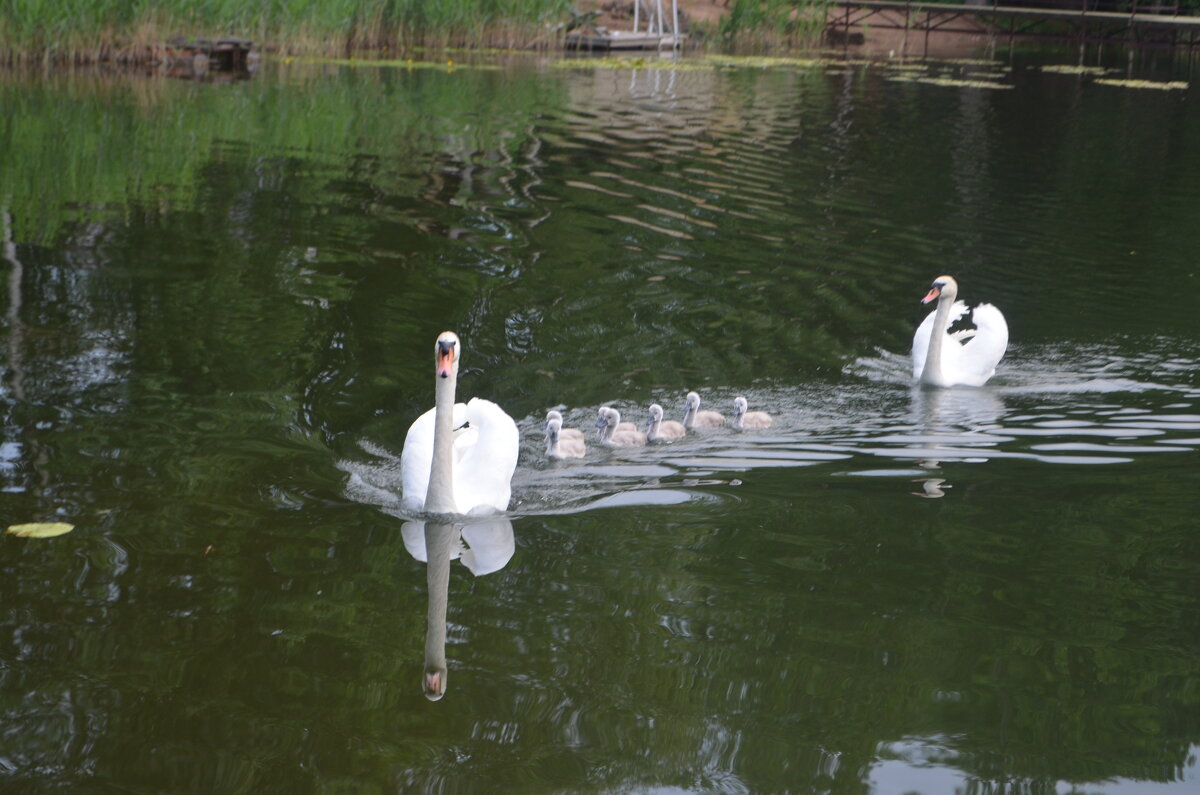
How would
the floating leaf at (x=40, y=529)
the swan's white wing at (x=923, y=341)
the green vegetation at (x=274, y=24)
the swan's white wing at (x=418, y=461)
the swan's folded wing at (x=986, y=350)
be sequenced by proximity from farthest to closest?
the green vegetation at (x=274, y=24) < the swan's white wing at (x=923, y=341) < the swan's folded wing at (x=986, y=350) < the swan's white wing at (x=418, y=461) < the floating leaf at (x=40, y=529)

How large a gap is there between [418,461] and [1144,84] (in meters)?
27.9

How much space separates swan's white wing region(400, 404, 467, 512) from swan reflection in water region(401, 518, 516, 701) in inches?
6.0

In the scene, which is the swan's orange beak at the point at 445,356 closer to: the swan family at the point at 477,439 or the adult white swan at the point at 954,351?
the swan family at the point at 477,439

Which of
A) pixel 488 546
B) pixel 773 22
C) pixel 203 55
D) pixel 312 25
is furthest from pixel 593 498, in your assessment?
pixel 773 22

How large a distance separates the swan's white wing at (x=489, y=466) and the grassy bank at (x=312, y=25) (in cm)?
1766

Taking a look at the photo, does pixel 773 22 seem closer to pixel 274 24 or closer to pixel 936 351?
pixel 274 24

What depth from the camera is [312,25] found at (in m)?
26.2

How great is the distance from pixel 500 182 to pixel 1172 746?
12.2 meters

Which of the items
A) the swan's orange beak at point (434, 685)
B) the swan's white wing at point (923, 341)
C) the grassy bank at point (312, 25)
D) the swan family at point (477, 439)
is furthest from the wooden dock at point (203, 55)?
the swan's orange beak at point (434, 685)

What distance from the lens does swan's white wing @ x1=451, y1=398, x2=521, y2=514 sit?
6.30 metres

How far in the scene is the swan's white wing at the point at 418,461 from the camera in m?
6.27

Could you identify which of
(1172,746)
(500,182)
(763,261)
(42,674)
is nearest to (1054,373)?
(763,261)

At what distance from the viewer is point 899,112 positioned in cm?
2380

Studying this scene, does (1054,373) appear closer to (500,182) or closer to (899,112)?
(500,182)
